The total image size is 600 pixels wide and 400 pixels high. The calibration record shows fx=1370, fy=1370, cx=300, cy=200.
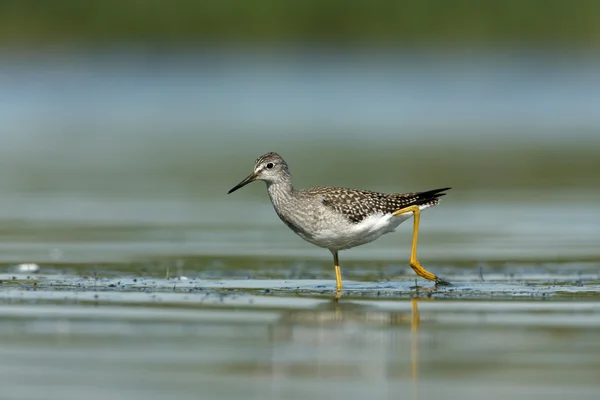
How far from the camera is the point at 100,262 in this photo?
1394 cm

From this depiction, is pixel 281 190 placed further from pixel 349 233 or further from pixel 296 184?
pixel 296 184

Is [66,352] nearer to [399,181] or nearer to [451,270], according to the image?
[451,270]

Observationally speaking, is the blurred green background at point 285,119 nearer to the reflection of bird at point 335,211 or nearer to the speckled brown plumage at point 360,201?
the speckled brown plumage at point 360,201

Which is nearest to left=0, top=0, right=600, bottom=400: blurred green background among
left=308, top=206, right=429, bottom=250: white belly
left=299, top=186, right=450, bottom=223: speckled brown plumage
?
left=308, top=206, right=429, bottom=250: white belly

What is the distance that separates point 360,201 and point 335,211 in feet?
1.09

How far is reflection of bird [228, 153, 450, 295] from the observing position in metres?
12.8

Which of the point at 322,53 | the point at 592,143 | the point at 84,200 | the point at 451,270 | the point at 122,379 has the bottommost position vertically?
the point at 122,379

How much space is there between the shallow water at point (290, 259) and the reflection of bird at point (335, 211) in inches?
16.1

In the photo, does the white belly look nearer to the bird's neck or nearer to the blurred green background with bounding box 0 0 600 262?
the bird's neck

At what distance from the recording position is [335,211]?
12875 millimetres

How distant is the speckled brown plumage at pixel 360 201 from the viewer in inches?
508

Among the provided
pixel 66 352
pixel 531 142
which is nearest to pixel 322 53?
pixel 531 142

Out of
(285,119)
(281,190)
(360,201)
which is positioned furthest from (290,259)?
(285,119)

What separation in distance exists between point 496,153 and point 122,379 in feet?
60.3
